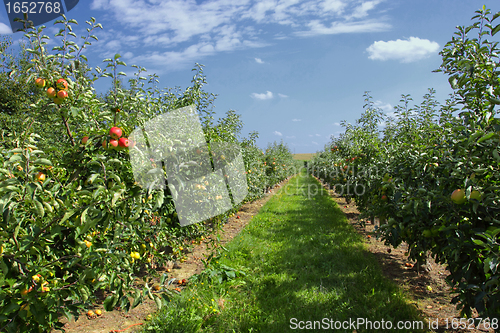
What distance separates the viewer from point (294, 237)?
586 cm

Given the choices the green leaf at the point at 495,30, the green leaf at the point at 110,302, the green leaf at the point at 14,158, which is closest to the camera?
the green leaf at the point at 14,158

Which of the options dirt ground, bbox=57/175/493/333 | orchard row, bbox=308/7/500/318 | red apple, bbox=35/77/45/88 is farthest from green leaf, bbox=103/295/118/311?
orchard row, bbox=308/7/500/318

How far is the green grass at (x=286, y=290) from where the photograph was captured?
288 cm

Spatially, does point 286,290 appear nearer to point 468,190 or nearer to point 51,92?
point 468,190

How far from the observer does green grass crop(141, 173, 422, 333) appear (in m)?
2.88

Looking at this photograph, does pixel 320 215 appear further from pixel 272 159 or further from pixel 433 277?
pixel 272 159

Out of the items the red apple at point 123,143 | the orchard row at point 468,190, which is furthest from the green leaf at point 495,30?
the red apple at point 123,143

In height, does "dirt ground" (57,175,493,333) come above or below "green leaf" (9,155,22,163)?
below

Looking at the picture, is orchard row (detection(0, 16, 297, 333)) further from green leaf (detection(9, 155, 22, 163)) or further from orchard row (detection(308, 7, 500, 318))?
orchard row (detection(308, 7, 500, 318))

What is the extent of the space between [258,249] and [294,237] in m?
1.08

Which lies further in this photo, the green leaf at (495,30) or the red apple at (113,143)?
the green leaf at (495,30)

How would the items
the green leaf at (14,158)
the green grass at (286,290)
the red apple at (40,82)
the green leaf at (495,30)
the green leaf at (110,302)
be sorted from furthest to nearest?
the green grass at (286,290) → the green leaf at (495,30) → the red apple at (40,82) → the green leaf at (110,302) → the green leaf at (14,158)

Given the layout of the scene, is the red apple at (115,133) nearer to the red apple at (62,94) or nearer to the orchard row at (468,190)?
the red apple at (62,94)

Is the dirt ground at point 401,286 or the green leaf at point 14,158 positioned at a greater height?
the green leaf at point 14,158
